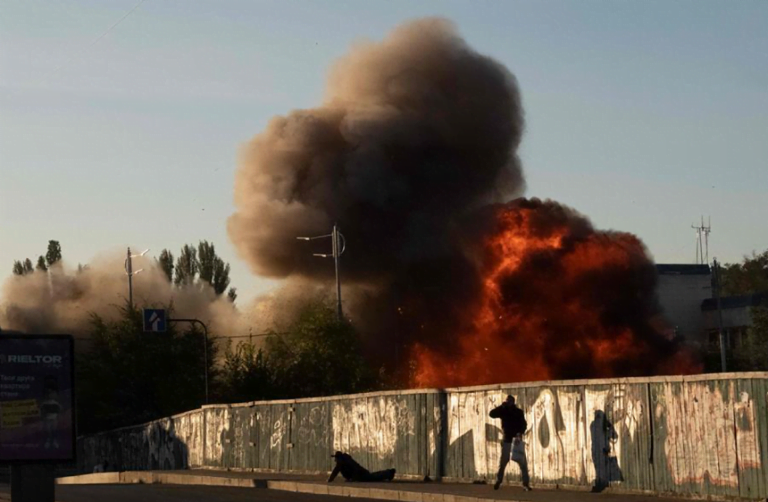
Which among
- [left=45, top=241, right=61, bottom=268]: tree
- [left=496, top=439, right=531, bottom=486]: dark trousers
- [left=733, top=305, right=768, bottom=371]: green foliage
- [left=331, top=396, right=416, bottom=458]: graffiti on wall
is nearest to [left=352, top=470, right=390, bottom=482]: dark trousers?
[left=331, top=396, right=416, bottom=458]: graffiti on wall

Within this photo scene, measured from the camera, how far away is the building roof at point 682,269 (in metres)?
91.6

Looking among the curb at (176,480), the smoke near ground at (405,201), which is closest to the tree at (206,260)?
the smoke near ground at (405,201)

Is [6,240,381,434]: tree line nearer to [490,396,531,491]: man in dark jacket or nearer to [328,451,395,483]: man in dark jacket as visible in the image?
[328,451,395,483]: man in dark jacket

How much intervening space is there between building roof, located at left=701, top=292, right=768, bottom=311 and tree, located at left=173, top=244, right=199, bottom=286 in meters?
41.5

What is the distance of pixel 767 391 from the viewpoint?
1759 cm

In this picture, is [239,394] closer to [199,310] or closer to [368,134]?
[368,134]

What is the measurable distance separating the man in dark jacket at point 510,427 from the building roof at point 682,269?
70329mm

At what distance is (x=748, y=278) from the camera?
123m

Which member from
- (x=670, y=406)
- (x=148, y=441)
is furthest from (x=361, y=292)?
(x=670, y=406)

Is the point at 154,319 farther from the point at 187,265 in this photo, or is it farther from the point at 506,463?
the point at 187,265

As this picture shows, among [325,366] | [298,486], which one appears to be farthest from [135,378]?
[298,486]

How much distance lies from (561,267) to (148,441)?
21.3 meters

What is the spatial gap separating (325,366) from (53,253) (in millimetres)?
57766

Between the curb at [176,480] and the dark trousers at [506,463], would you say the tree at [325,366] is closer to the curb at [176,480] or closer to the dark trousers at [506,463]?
the curb at [176,480]
